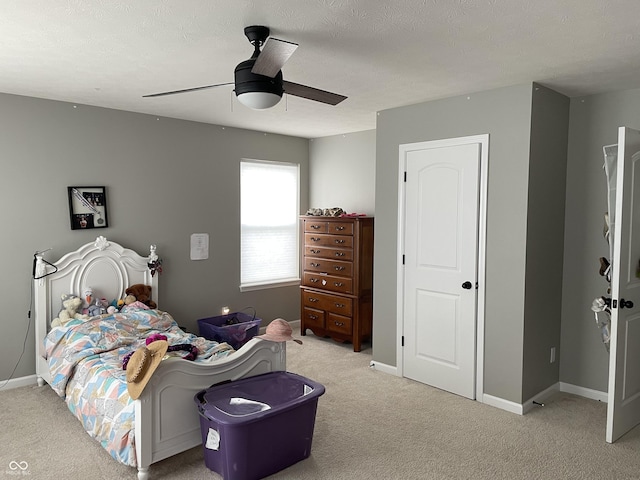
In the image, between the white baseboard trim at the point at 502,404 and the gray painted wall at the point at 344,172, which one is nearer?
the white baseboard trim at the point at 502,404

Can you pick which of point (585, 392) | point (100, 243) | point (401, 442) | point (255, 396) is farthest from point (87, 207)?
point (585, 392)

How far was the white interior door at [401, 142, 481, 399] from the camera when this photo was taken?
3.88 metres

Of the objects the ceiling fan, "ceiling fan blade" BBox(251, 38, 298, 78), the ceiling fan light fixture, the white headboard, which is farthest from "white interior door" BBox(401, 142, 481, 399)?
the white headboard

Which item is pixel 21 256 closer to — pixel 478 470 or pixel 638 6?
pixel 478 470

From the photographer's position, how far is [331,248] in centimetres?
536

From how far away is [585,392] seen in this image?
398 centimetres

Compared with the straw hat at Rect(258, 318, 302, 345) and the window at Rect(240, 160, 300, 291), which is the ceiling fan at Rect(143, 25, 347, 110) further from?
the window at Rect(240, 160, 300, 291)

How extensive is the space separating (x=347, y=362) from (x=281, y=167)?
256cm

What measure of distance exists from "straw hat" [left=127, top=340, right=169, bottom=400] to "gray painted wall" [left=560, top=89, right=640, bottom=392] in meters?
3.25

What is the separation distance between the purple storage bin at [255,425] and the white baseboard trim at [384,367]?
5.36 ft

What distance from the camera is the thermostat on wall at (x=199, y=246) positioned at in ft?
16.9

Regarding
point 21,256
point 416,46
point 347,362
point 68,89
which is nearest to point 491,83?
point 416,46

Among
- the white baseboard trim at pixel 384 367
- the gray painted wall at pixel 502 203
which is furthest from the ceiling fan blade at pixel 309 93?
the white baseboard trim at pixel 384 367

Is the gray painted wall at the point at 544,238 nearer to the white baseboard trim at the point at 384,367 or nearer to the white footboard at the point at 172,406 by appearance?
the white baseboard trim at the point at 384,367
